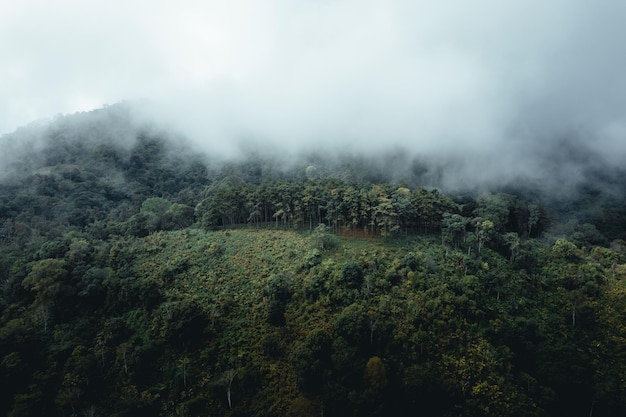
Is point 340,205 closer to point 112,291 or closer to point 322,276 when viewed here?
point 322,276

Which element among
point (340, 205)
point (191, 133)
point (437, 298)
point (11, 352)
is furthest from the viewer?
point (191, 133)

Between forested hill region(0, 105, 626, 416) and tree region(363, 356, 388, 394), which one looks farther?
forested hill region(0, 105, 626, 416)

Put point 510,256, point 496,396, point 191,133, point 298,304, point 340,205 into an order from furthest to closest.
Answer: point 191,133 < point 340,205 < point 510,256 < point 298,304 < point 496,396

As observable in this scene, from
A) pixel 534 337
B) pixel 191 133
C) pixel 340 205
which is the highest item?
pixel 191 133

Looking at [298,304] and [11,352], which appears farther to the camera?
[298,304]

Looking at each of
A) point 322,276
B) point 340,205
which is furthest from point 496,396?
point 340,205

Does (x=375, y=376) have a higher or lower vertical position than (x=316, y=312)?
lower

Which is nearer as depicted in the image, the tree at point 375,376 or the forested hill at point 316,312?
the tree at point 375,376

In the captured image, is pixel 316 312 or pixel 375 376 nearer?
pixel 375 376
